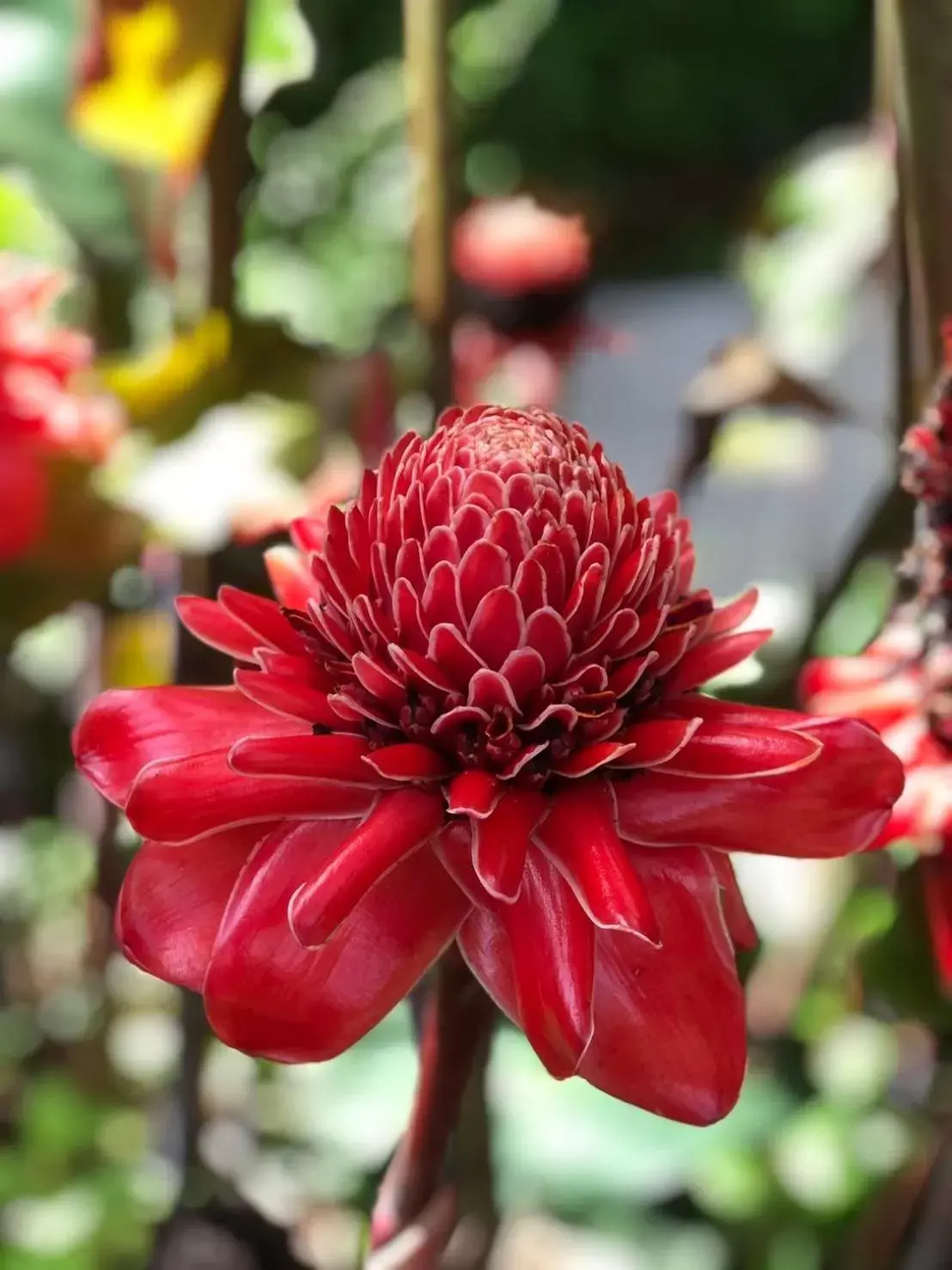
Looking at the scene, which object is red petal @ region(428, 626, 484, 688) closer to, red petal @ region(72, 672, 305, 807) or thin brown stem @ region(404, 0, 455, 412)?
red petal @ region(72, 672, 305, 807)

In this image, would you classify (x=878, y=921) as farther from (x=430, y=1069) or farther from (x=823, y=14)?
(x=823, y=14)

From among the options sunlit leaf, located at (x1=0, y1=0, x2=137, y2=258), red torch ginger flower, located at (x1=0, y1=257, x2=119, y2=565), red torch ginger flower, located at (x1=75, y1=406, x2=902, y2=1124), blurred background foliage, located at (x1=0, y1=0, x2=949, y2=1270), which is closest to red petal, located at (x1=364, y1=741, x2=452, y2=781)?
red torch ginger flower, located at (x1=75, y1=406, x2=902, y2=1124)

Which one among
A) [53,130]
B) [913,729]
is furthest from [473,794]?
[53,130]

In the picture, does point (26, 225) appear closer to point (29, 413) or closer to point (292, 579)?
point (29, 413)

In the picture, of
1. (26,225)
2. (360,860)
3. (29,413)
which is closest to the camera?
(360,860)

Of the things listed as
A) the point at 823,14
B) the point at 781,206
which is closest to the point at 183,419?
the point at 781,206

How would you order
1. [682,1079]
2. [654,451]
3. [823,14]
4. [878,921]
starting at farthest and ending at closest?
[823,14]
[654,451]
[878,921]
[682,1079]
